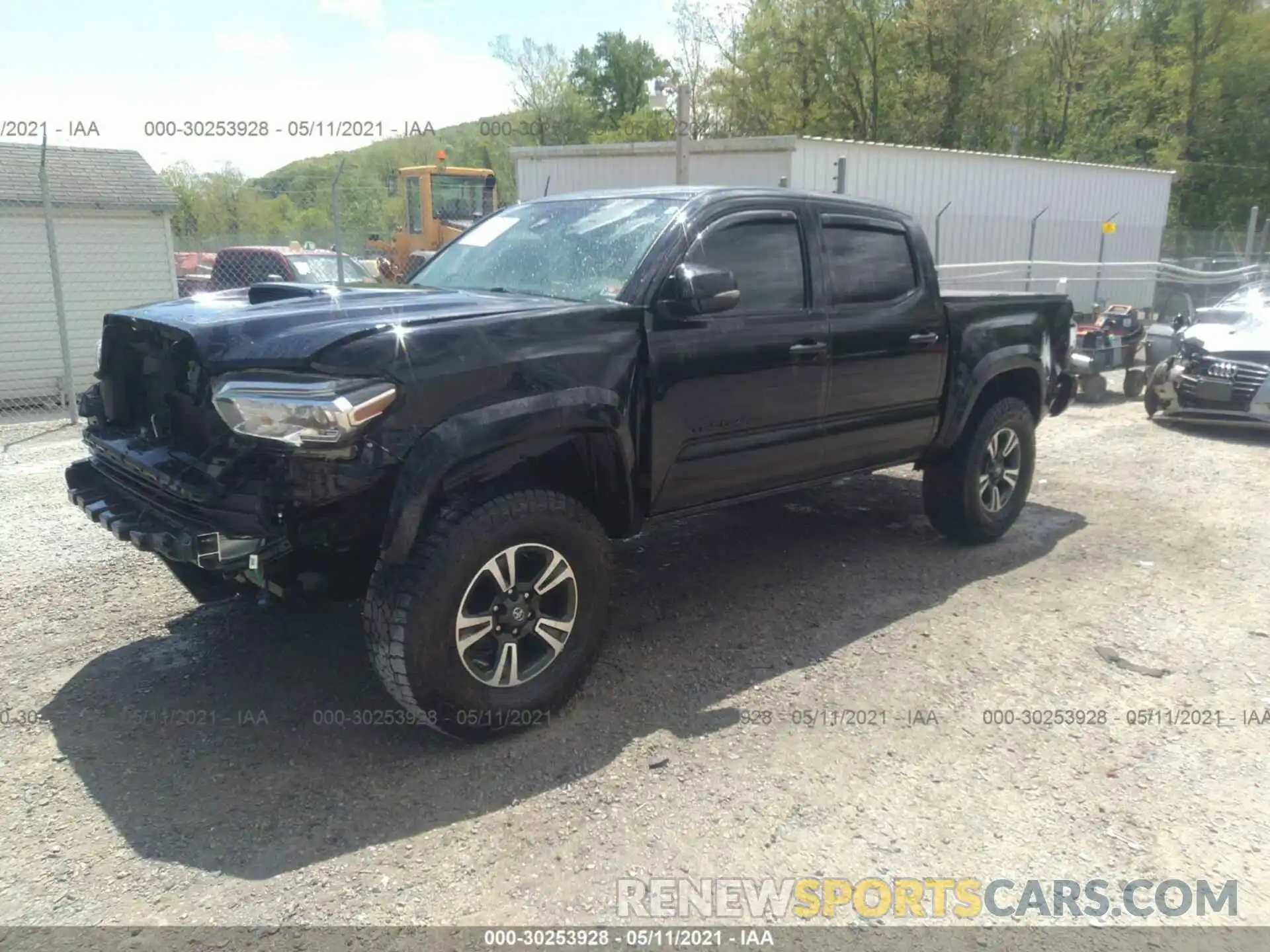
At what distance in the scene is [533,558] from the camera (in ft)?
11.8

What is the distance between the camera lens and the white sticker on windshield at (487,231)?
4852mm

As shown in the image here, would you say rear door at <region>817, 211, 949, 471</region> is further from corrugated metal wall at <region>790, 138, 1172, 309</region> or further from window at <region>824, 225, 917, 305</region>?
corrugated metal wall at <region>790, 138, 1172, 309</region>

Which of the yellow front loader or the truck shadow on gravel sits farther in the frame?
the yellow front loader

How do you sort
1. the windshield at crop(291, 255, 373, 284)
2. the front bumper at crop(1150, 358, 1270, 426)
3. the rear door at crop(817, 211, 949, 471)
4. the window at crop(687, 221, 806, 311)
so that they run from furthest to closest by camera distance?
the windshield at crop(291, 255, 373, 284) → the front bumper at crop(1150, 358, 1270, 426) → the rear door at crop(817, 211, 949, 471) → the window at crop(687, 221, 806, 311)

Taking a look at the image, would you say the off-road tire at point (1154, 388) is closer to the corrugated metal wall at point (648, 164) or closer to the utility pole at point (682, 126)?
the corrugated metal wall at point (648, 164)

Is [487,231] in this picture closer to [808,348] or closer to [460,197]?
[808,348]

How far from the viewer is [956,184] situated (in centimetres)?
1561

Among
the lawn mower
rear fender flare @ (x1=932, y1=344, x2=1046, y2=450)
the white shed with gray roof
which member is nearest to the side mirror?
rear fender flare @ (x1=932, y1=344, x2=1046, y2=450)

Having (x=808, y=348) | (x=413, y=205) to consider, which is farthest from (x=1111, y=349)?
(x=413, y=205)

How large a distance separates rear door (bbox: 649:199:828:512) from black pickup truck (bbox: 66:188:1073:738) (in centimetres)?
1

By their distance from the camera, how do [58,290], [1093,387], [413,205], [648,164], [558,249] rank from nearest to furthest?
[558,249], [58,290], [1093,387], [648,164], [413,205]

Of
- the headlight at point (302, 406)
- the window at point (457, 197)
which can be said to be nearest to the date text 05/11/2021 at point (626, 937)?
the headlight at point (302, 406)

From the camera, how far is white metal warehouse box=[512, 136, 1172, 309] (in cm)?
1310

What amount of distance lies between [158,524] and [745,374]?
7.92 feet
